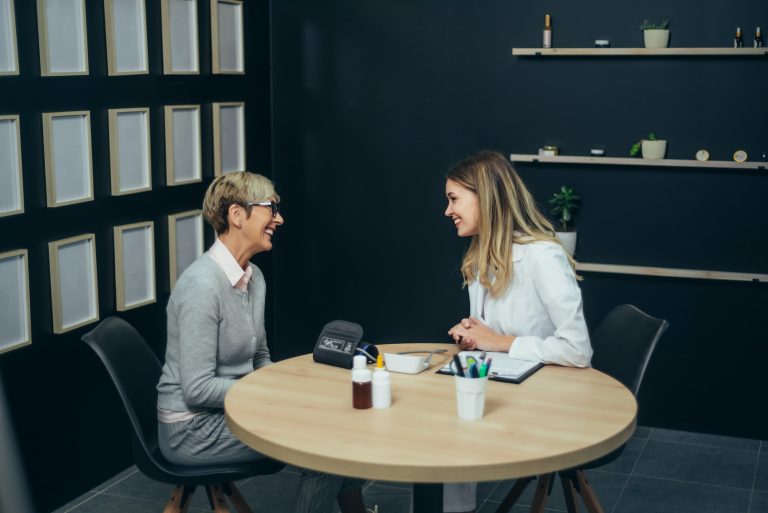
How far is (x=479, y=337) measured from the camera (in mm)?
2760

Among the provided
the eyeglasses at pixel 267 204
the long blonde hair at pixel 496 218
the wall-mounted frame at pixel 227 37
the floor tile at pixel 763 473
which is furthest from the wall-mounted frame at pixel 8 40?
the floor tile at pixel 763 473

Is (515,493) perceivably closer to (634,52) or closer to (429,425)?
(429,425)

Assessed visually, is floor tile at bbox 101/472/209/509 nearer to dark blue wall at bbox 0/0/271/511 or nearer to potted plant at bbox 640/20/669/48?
dark blue wall at bbox 0/0/271/511

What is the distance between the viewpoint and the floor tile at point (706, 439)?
425cm

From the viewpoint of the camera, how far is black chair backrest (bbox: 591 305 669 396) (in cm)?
275

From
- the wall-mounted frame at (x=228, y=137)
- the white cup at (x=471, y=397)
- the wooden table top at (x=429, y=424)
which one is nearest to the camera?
the wooden table top at (x=429, y=424)

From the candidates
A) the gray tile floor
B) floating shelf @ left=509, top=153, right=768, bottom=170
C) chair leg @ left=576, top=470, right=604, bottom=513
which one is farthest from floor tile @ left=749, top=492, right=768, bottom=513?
floating shelf @ left=509, top=153, right=768, bottom=170

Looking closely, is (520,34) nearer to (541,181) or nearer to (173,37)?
(541,181)

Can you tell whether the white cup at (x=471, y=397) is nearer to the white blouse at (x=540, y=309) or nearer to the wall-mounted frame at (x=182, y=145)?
the white blouse at (x=540, y=309)

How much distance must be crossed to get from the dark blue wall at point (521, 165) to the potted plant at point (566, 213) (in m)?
0.06

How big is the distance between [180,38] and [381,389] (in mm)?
2444

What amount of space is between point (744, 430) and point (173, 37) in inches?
127

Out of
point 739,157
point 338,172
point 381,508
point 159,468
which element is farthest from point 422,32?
point 159,468

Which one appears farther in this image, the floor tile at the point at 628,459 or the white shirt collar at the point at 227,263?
the floor tile at the point at 628,459
